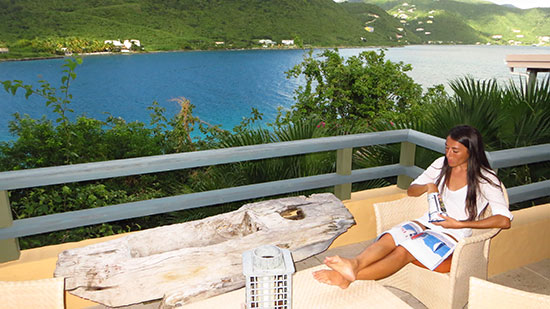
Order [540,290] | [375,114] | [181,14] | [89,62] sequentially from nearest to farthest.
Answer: [540,290]
[375,114]
[181,14]
[89,62]

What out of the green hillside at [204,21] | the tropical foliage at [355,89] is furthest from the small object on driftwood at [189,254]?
the green hillside at [204,21]

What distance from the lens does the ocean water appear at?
160ft

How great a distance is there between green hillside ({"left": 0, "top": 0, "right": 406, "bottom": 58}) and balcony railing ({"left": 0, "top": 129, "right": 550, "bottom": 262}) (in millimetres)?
58902

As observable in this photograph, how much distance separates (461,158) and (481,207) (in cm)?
32

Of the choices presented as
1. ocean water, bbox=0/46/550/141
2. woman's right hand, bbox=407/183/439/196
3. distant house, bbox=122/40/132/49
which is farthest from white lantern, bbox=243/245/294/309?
distant house, bbox=122/40/132/49

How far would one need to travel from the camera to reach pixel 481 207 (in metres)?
2.61

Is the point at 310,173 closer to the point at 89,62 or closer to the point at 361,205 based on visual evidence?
the point at 361,205

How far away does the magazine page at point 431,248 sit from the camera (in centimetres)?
254

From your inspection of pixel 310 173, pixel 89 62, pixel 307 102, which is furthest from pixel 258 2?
pixel 310 173

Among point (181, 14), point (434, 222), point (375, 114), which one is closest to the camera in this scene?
point (434, 222)

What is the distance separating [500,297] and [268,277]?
0.88 metres

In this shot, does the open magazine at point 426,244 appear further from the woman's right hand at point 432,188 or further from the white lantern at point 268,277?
the white lantern at point 268,277

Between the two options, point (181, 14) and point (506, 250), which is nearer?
point (506, 250)

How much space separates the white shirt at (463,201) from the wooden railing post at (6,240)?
259 cm
